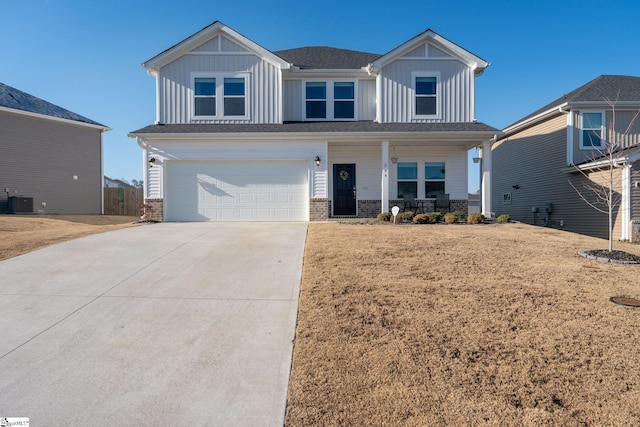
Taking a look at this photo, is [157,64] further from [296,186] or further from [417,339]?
[417,339]

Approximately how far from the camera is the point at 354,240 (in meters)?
8.26

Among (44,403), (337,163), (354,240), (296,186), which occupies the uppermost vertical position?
(337,163)

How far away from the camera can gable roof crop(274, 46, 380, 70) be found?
14670 millimetres

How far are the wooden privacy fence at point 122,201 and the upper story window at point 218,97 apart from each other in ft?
33.9

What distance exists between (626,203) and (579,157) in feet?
8.69

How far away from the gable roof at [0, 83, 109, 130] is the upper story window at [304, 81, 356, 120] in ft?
42.7

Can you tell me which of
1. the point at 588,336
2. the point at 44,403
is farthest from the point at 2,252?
the point at 588,336

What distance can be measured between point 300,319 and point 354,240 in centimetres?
402

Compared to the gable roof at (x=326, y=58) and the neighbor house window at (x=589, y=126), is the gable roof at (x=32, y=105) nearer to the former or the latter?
the gable roof at (x=326, y=58)

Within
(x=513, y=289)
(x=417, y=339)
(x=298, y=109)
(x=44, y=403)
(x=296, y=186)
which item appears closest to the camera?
(x=44, y=403)

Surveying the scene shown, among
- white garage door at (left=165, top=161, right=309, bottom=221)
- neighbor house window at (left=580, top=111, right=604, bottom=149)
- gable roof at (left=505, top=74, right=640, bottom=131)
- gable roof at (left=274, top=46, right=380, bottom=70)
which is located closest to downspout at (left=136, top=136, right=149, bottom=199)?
white garage door at (left=165, top=161, right=309, bottom=221)

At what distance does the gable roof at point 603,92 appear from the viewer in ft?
47.1

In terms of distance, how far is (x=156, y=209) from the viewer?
12.8 meters

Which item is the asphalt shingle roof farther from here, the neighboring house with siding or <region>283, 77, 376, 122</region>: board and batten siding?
<region>283, 77, 376, 122</region>: board and batten siding
